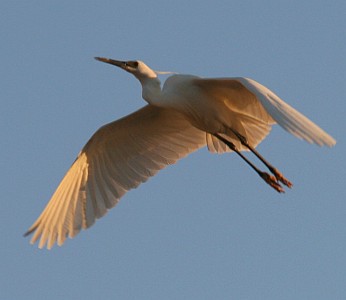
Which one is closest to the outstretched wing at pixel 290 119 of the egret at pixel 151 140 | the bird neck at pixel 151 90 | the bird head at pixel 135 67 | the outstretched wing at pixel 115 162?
the egret at pixel 151 140

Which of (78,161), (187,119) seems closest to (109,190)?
(78,161)

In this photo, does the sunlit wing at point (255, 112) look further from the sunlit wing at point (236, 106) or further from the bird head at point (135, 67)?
the bird head at point (135, 67)

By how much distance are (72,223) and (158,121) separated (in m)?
2.03

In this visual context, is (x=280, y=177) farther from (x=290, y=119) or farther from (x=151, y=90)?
(x=290, y=119)

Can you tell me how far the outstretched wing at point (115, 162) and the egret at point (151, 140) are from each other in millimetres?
14

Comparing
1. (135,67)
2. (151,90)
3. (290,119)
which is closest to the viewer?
(290,119)

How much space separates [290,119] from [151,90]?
12.0ft

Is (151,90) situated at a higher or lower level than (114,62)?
lower

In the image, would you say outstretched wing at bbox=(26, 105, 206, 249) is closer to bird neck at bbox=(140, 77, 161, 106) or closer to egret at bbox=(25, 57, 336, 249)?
egret at bbox=(25, 57, 336, 249)

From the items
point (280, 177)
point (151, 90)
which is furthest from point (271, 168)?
point (151, 90)

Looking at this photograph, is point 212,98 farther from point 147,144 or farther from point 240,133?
point 147,144

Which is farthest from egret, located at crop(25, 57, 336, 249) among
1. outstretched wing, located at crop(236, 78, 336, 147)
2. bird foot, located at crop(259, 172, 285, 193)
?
outstretched wing, located at crop(236, 78, 336, 147)

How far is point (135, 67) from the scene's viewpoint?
15664 mm

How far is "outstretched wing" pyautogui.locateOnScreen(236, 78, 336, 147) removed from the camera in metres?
11.6
